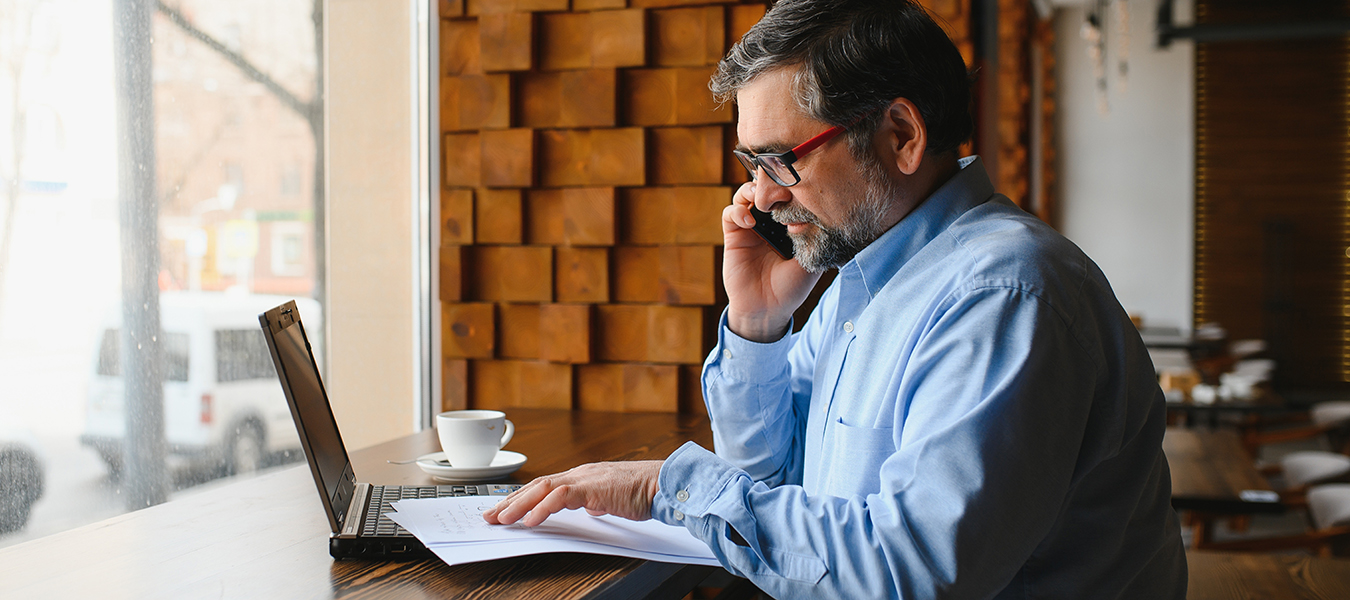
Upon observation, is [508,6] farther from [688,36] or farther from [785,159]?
[785,159]

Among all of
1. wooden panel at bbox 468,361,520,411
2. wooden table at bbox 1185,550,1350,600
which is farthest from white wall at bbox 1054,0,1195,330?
wooden panel at bbox 468,361,520,411

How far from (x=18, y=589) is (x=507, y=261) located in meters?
1.41

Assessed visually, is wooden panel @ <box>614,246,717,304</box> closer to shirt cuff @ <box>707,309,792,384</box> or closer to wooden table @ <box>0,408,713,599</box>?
shirt cuff @ <box>707,309,792,384</box>

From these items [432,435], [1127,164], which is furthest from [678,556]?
[1127,164]

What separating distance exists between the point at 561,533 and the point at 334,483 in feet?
0.95

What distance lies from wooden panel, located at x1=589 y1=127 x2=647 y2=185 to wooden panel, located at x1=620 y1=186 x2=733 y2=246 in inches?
1.7

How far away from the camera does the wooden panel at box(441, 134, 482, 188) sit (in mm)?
2291

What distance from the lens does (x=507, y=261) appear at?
90.8 inches

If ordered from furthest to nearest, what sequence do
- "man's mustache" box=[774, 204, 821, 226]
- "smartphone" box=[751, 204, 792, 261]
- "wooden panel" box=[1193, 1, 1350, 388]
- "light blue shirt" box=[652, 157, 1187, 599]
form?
1. "wooden panel" box=[1193, 1, 1350, 388]
2. "smartphone" box=[751, 204, 792, 261]
3. "man's mustache" box=[774, 204, 821, 226]
4. "light blue shirt" box=[652, 157, 1187, 599]

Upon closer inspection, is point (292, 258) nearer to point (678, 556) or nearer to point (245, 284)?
point (245, 284)

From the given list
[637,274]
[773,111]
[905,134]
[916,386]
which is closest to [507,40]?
[637,274]

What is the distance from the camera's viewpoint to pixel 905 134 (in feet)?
4.03

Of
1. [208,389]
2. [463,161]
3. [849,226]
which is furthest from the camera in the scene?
[463,161]

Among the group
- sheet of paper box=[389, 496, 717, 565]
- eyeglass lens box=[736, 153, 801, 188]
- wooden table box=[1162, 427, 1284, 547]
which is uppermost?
eyeglass lens box=[736, 153, 801, 188]
